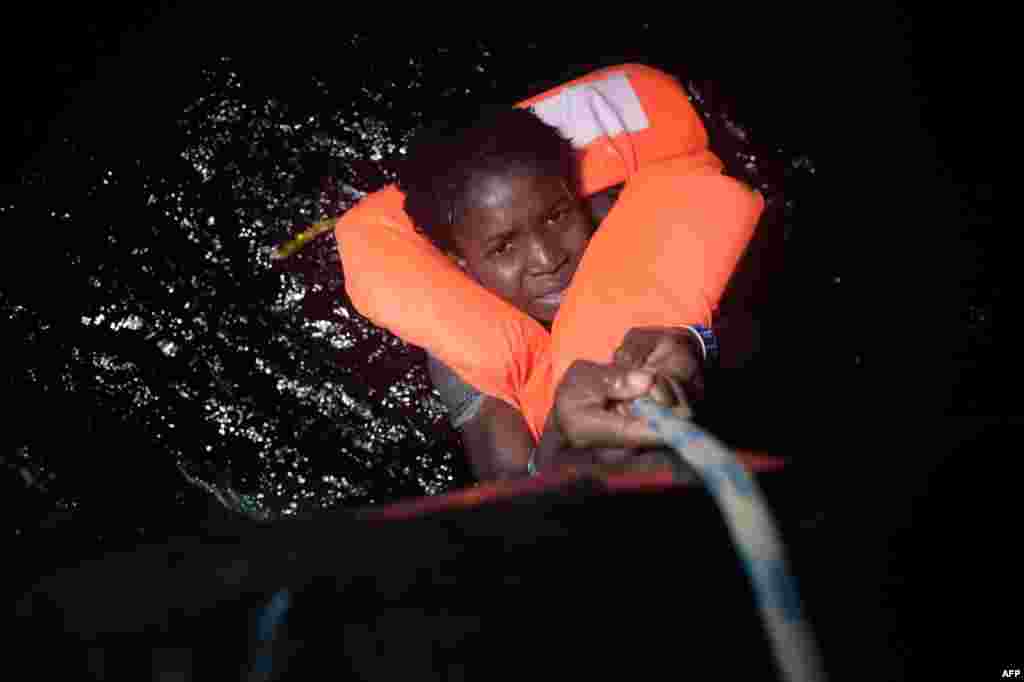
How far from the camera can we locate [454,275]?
1732mm

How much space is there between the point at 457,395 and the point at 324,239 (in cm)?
75

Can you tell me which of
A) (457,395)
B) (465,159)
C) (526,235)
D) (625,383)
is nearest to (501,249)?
(526,235)

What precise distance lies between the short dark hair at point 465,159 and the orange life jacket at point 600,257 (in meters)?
0.05

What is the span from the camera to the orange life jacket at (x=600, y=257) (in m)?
1.32

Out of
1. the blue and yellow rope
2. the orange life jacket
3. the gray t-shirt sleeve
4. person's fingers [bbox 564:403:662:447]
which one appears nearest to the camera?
the blue and yellow rope

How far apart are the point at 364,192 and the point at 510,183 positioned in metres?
0.79

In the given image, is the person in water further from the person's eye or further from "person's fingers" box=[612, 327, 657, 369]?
"person's fingers" box=[612, 327, 657, 369]

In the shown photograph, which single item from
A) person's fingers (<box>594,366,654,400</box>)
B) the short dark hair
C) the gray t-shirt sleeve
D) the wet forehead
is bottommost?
the gray t-shirt sleeve

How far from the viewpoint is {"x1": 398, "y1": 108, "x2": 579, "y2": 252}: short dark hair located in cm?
162

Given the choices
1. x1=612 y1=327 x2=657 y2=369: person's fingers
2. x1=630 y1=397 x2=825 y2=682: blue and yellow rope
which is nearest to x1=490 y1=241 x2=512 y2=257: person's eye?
x1=612 y1=327 x2=657 y2=369: person's fingers

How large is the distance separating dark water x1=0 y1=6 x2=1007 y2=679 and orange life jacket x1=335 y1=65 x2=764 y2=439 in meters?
0.37

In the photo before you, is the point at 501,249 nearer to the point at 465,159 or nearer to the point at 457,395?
the point at 465,159

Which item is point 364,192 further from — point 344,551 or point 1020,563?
point 1020,563

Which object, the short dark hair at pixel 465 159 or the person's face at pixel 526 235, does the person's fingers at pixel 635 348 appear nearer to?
the person's face at pixel 526 235
